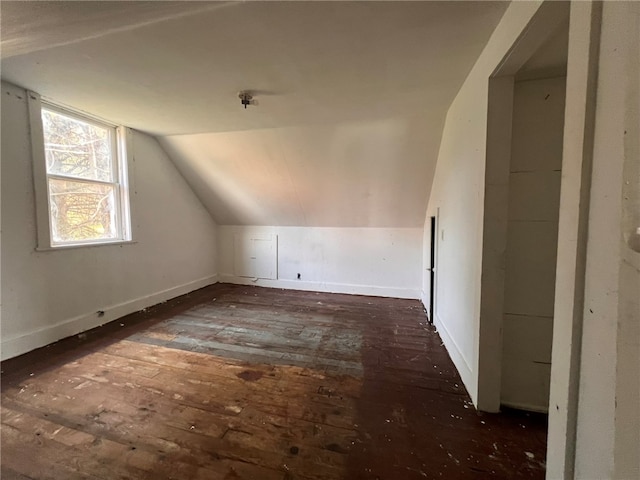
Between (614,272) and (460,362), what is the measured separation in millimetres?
1722

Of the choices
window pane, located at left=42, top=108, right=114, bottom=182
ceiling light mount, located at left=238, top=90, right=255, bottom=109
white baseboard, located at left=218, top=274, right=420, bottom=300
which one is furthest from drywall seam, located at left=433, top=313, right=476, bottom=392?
window pane, located at left=42, top=108, right=114, bottom=182

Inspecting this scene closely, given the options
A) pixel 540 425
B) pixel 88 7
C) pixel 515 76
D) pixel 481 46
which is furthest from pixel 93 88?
pixel 540 425

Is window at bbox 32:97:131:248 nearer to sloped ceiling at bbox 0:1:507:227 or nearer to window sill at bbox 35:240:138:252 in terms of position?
window sill at bbox 35:240:138:252

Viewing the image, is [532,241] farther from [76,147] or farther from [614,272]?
[76,147]

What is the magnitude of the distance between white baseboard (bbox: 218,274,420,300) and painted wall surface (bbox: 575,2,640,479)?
3.52 meters

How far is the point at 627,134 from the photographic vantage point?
64cm

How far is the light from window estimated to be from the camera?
8.75 ft

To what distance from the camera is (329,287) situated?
462 centimetres

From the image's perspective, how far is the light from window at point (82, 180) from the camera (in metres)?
2.67

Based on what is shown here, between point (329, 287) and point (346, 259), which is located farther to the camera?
point (329, 287)

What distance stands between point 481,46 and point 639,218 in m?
1.61

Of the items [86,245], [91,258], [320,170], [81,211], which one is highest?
[320,170]

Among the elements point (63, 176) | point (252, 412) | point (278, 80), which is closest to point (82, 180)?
point (63, 176)

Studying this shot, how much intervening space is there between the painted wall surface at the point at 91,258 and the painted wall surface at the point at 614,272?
378 centimetres
